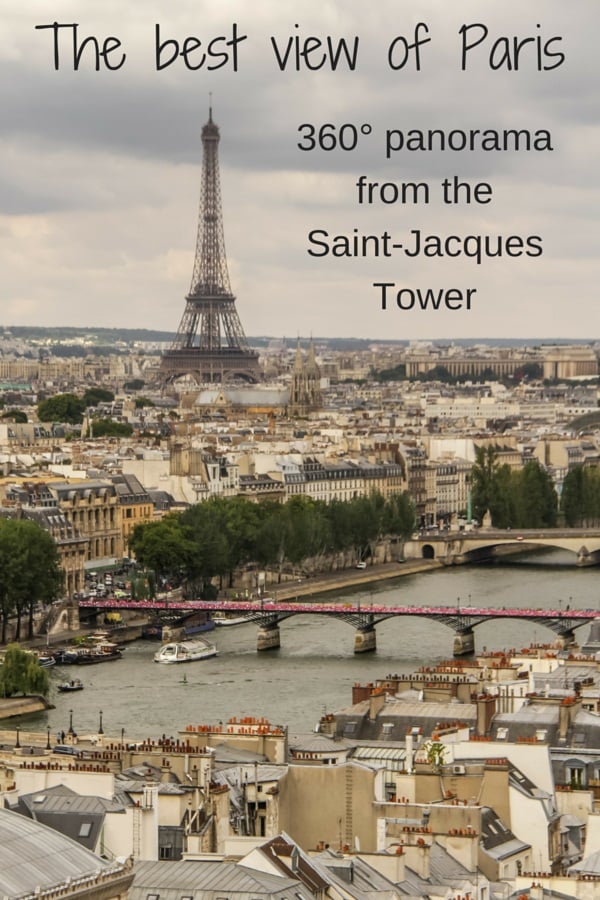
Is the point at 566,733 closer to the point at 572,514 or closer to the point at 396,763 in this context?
the point at 396,763

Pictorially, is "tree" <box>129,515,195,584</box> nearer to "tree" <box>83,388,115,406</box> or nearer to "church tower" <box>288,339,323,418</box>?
"church tower" <box>288,339,323,418</box>

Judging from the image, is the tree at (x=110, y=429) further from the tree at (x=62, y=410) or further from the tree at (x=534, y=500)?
the tree at (x=534, y=500)

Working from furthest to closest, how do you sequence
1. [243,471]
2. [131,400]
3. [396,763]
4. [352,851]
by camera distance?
[131,400] → [243,471] → [396,763] → [352,851]

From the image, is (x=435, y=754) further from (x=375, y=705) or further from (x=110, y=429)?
(x=110, y=429)

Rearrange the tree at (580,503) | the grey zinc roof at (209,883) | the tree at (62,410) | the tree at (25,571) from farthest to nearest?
the tree at (62,410) → the tree at (580,503) → the tree at (25,571) → the grey zinc roof at (209,883)

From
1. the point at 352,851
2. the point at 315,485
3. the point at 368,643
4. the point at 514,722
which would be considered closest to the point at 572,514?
the point at 315,485

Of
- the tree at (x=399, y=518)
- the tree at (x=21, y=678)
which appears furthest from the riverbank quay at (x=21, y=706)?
the tree at (x=399, y=518)

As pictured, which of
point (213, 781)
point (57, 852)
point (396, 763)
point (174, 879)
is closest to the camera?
point (57, 852)
